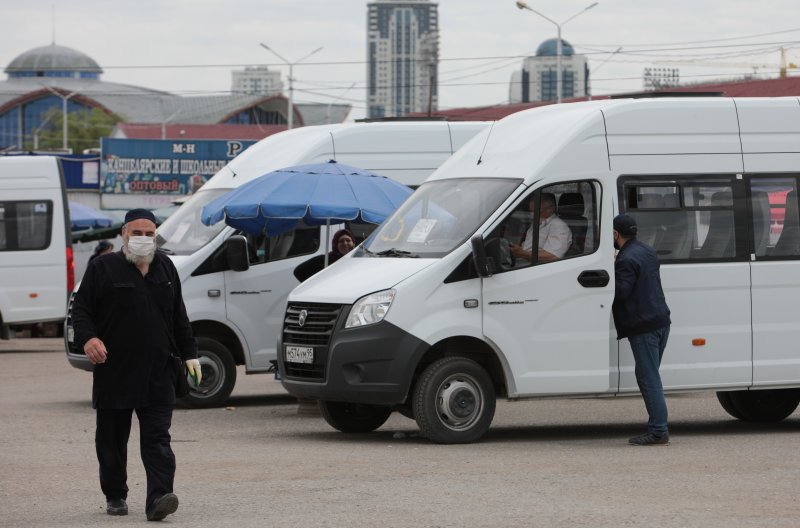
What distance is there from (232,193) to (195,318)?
1.41 m

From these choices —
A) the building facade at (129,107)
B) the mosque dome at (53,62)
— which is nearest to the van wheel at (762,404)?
the building facade at (129,107)

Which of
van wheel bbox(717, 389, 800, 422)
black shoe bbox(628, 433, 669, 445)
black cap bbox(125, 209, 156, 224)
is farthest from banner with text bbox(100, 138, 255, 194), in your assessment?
black cap bbox(125, 209, 156, 224)

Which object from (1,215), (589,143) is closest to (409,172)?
(589,143)

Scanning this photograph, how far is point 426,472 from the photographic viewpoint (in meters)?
10.9

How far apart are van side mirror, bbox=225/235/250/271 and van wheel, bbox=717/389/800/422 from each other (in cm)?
491

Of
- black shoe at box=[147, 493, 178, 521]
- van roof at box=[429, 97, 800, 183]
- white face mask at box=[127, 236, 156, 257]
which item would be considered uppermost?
van roof at box=[429, 97, 800, 183]

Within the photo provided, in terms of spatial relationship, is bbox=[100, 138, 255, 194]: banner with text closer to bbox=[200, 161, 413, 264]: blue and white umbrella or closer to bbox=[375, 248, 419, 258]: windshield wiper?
bbox=[200, 161, 413, 264]: blue and white umbrella

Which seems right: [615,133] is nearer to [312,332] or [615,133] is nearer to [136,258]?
[312,332]

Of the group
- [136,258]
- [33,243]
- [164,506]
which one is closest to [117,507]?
[164,506]

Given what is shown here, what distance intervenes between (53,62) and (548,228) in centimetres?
16452

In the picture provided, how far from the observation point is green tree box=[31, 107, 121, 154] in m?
137

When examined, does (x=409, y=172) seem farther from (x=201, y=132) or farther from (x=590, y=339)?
(x=201, y=132)

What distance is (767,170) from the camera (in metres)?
13.8

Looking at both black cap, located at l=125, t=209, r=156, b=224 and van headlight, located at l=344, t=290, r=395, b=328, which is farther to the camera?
van headlight, located at l=344, t=290, r=395, b=328
